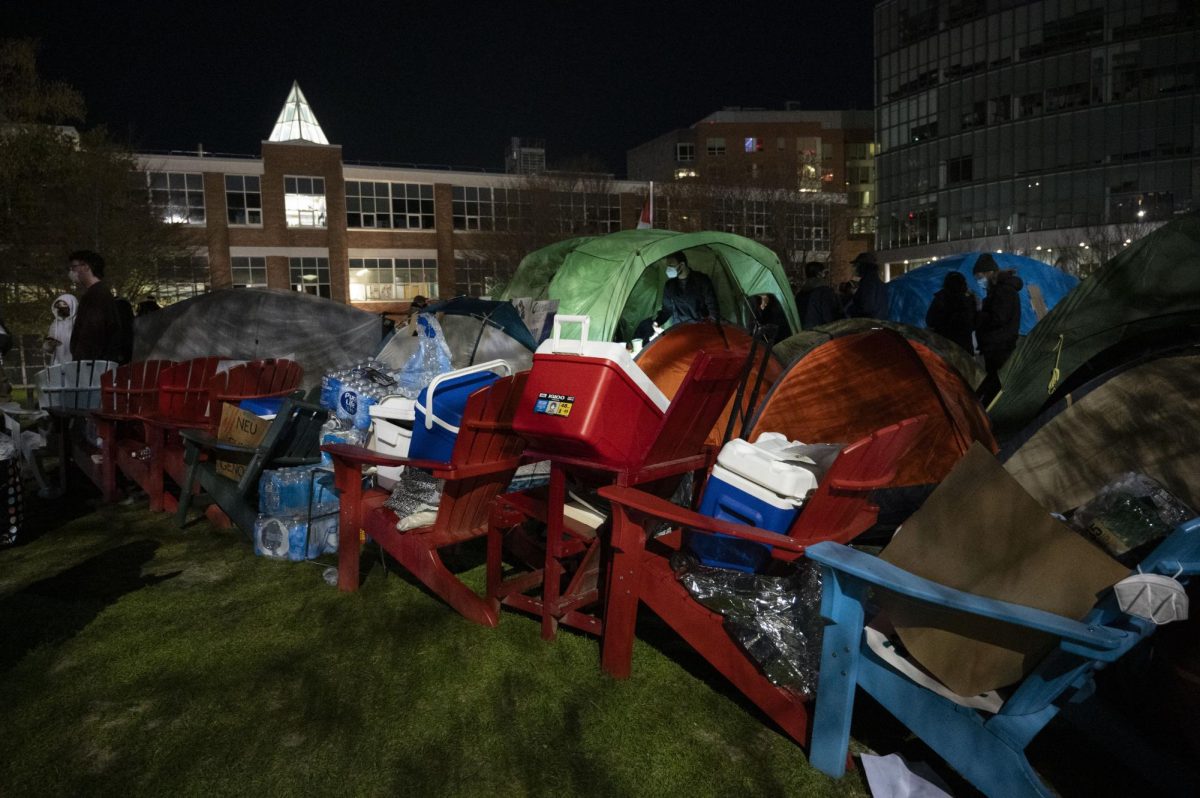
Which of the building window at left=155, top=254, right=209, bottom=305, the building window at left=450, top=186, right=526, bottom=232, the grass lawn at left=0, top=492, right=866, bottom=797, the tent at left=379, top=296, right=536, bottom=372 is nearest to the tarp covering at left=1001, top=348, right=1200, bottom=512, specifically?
the grass lawn at left=0, top=492, right=866, bottom=797

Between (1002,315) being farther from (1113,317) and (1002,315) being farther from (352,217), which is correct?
(352,217)

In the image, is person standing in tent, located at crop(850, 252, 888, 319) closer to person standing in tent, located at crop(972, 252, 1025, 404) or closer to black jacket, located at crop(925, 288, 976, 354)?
black jacket, located at crop(925, 288, 976, 354)

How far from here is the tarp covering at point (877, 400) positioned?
15.2 ft

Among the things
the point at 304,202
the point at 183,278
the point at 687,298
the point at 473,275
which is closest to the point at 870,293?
the point at 687,298

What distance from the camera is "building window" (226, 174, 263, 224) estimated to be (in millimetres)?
36469

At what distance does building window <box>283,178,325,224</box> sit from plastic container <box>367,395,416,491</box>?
122ft

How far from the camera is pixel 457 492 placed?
12.0ft

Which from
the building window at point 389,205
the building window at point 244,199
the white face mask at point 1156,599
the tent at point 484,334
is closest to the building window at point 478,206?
the building window at point 389,205

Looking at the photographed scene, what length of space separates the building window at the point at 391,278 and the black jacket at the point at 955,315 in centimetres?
3520

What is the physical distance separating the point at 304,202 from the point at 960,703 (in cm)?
4085

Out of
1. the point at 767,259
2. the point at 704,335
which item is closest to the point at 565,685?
the point at 704,335

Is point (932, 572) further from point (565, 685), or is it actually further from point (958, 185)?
point (958, 185)

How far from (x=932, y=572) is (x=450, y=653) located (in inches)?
85.6

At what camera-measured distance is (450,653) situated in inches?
134
